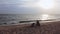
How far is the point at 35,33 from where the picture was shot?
0.57 metres

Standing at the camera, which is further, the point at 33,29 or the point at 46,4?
the point at 46,4

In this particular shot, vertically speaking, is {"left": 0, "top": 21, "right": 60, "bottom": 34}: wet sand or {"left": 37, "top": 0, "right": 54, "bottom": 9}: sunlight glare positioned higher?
{"left": 37, "top": 0, "right": 54, "bottom": 9}: sunlight glare

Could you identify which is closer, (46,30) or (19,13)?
(46,30)

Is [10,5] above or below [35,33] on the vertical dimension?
above

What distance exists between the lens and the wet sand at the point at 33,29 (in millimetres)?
540

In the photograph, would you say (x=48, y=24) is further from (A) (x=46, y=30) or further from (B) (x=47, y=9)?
(B) (x=47, y=9)

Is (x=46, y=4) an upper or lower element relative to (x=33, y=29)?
upper

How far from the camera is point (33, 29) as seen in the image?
56 centimetres

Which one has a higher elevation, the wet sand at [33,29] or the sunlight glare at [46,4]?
the sunlight glare at [46,4]

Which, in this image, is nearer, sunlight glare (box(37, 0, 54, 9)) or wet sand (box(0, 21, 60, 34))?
wet sand (box(0, 21, 60, 34))

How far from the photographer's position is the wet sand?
1.77 feet

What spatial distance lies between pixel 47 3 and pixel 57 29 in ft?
1.03

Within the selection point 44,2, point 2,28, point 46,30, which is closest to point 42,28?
point 46,30

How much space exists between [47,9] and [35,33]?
0.33m
